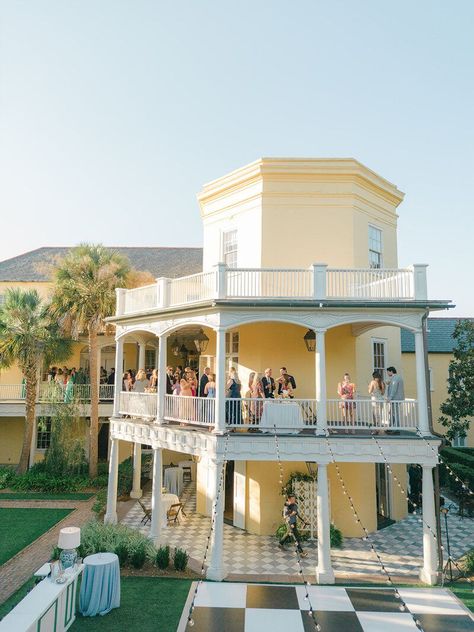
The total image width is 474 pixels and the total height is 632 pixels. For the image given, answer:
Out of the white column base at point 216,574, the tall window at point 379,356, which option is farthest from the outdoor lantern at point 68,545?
the tall window at point 379,356

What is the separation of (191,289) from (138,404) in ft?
15.2

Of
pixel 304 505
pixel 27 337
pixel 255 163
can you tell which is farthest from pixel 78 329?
pixel 304 505

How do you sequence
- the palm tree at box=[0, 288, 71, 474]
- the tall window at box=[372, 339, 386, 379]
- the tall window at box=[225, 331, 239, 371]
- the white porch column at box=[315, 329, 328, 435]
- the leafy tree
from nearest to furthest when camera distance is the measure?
the white porch column at box=[315, 329, 328, 435] → the tall window at box=[225, 331, 239, 371] → the tall window at box=[372, 339, 386, 379] → the palm tree at box=[0, 288, 71, 474] → the leafy tree

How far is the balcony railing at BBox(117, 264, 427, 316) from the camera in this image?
1253cm

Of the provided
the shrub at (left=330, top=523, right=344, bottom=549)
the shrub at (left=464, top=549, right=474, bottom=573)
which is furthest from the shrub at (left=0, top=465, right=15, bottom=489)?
the shrub at (left=464, top=549, right=474, bottom=573)

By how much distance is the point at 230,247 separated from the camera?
1756 cm

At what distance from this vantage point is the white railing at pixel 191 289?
13655 mm

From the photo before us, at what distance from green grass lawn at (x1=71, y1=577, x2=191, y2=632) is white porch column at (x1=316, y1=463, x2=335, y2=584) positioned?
11.3ft

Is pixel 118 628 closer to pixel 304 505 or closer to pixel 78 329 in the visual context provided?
pixel 304 505

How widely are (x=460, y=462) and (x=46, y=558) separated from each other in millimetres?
18522

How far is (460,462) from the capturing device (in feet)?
70.6

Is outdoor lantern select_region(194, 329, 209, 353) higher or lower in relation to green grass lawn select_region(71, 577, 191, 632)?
higher

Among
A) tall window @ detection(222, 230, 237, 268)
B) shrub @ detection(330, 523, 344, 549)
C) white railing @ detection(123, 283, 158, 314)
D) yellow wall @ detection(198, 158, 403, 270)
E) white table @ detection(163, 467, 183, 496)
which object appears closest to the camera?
shrub @ detection(330, 523, 344, 549)

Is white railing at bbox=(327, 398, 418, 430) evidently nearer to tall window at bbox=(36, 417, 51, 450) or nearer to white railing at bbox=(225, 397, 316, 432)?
white railing at bbox=(225, 397, 316, 432)
